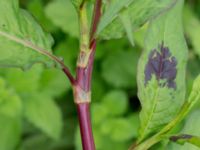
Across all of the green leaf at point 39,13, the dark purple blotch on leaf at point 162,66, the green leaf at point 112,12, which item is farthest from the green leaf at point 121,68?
the green leaf at point 112,12

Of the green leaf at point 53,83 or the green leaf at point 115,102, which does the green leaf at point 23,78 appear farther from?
the green leaf at point 115,102

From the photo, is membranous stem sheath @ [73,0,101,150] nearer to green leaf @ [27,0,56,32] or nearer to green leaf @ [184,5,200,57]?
green leaf @ [184,5,200,57]

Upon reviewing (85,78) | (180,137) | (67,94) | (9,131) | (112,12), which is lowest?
(67,94)

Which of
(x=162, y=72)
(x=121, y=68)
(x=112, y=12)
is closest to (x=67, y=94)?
(x=121, y=68)

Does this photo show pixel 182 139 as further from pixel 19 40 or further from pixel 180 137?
pixel 19 40

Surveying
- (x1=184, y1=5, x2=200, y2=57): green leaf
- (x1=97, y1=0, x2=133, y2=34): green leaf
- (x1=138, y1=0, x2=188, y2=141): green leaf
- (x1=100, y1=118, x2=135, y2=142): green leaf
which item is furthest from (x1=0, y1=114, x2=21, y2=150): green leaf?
(x1=97, y1=0, x2=133, y2=34): green leaf

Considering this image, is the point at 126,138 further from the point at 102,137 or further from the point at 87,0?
the point at 87,0
